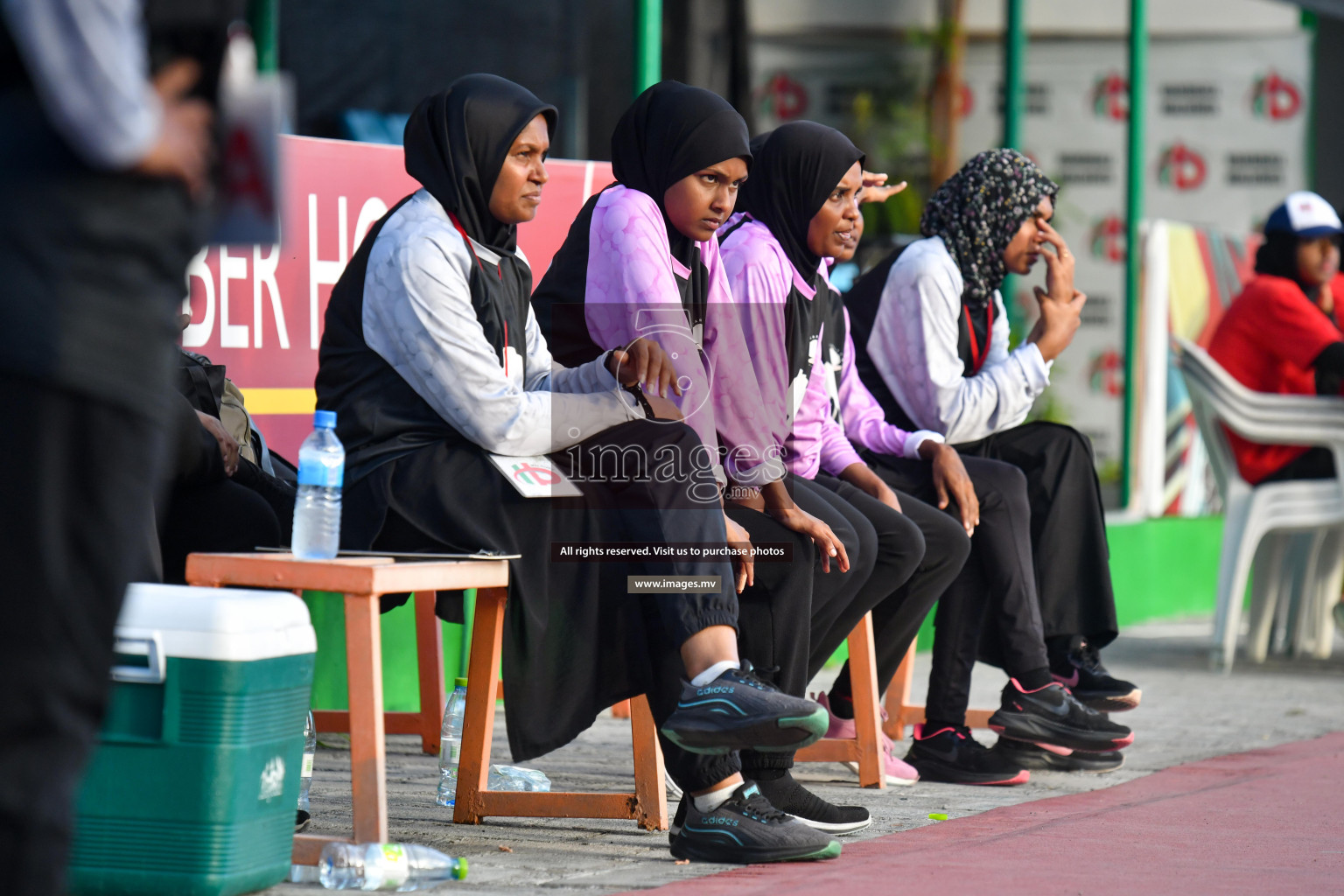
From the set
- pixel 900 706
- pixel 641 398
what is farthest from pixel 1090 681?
pixel 641 398

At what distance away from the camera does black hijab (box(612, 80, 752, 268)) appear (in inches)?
141

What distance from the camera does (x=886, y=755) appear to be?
411cm

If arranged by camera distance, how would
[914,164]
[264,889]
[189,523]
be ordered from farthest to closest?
1. [914,164]
2. [189,523]
3. [264,889]

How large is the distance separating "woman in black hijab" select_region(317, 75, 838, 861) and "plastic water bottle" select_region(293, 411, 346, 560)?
0.51ft

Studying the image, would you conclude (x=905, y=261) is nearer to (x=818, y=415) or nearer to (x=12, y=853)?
(x=818, y=415)

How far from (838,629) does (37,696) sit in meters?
2.44

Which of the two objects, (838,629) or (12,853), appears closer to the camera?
(12,853)

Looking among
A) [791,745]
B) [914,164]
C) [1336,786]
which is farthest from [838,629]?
[914,164]

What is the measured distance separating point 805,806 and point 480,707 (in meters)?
0.68

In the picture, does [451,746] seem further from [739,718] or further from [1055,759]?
[1055,759]

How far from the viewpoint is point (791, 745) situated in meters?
2.96

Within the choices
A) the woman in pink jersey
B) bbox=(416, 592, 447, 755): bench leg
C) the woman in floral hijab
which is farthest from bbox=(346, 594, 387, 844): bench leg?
the woman in floral hijab

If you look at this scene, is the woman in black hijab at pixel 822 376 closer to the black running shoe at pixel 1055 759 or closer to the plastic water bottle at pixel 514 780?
the black running shoe at pixel 1055 759

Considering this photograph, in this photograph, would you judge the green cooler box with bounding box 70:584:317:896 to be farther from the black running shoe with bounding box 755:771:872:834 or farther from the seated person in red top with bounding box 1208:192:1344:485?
the seated person in red top with bounding box 1208:192:1344:485
